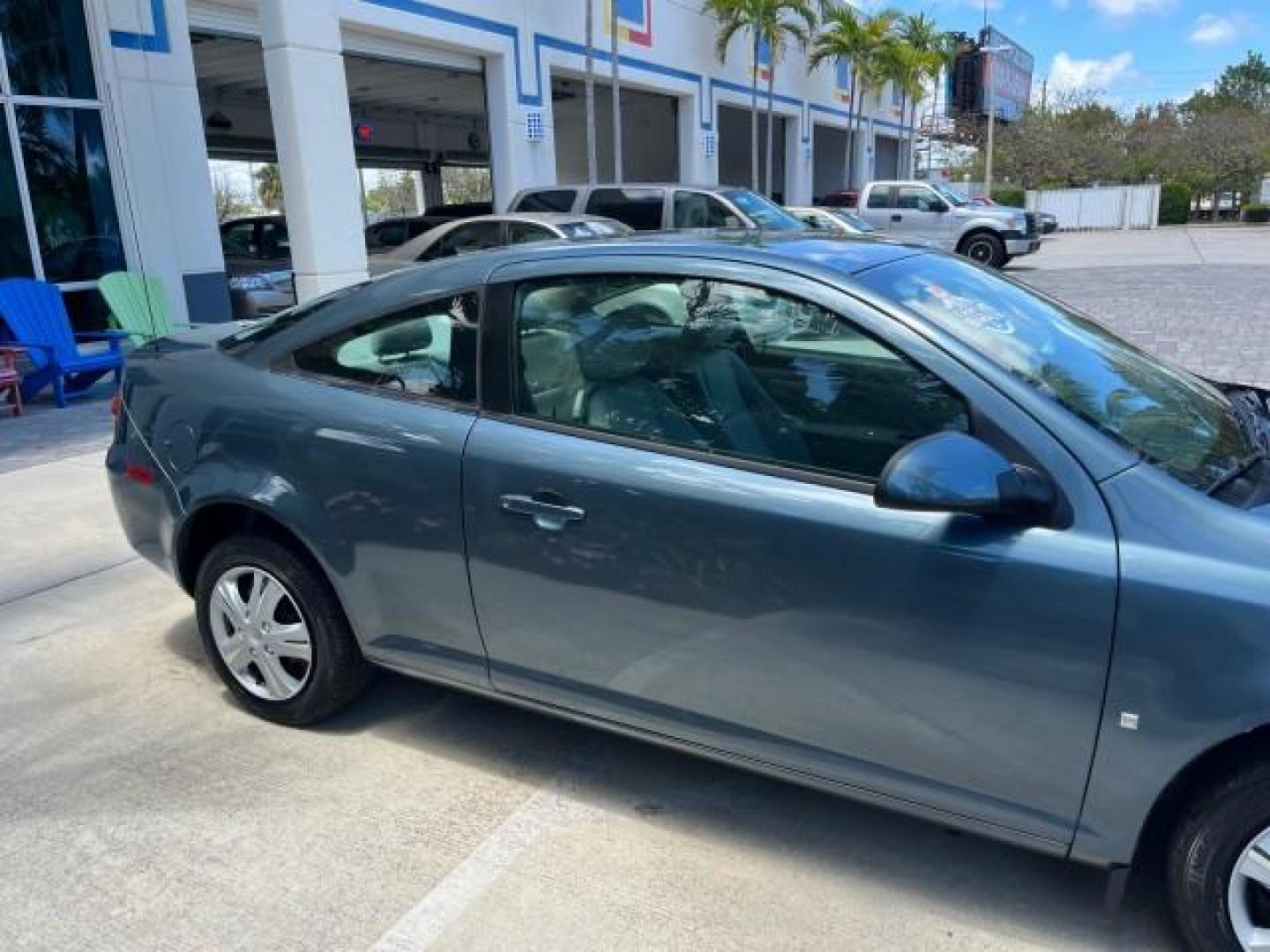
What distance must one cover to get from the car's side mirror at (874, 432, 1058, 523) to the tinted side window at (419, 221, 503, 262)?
8.73m

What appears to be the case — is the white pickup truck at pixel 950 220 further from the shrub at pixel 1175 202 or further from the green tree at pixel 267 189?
the green tree at pixel 267 189

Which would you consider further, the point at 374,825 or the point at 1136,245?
the point at 1136,245

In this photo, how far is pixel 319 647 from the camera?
317 cm

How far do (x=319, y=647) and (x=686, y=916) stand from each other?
1450mm

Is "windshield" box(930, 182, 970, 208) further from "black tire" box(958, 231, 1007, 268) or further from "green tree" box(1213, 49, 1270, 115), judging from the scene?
"green tree" box(1213, 49, 1270, 115)

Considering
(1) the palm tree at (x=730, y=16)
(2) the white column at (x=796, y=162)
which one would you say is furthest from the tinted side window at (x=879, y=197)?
(2) the white column at (x=796, y=162)

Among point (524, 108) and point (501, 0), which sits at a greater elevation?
point (501, 0)

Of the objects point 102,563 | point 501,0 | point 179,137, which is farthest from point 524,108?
point 102,563

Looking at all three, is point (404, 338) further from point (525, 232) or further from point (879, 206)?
point (879, 206)

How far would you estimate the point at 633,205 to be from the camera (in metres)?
12.2

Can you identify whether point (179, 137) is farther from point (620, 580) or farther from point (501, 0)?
point (620, 580)

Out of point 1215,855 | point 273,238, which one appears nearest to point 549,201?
point 273,238

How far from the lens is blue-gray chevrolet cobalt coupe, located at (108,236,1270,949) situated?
204 centimetres

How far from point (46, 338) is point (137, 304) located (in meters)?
1.03
